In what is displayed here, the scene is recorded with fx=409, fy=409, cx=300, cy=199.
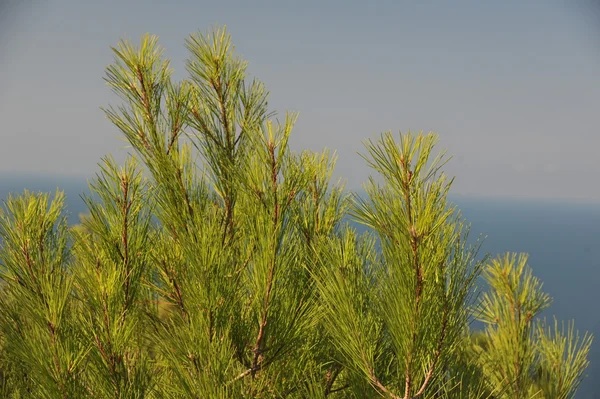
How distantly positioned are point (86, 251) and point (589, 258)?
14083 centimetres

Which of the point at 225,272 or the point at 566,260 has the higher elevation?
the point at 225,272

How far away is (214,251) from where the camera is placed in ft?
4.79

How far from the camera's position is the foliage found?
130cm

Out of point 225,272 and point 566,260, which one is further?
point 566,260

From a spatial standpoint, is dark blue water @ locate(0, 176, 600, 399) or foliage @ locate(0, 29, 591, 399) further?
dark blue water @ locate(0, 176, 600, 399)

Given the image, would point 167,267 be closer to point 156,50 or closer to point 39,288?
point 39,288

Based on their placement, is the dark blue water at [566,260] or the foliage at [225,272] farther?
the dark blue water at [566,260]

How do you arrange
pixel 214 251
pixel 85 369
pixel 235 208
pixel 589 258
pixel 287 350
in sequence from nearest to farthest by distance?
pixel 214 251 → pixel 85 369 → pixel 287 350 → pixel 235 208 → pixel 589 258

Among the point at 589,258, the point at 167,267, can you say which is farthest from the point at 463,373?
the point at 589,258

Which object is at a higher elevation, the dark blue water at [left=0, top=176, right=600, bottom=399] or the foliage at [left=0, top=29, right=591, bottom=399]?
the foliage at [left=0, top=29, right=591, bottom=399]

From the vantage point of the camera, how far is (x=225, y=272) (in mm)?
1528

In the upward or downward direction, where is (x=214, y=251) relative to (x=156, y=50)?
downward

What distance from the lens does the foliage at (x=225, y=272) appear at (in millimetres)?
1300

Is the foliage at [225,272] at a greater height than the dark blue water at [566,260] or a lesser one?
greater
